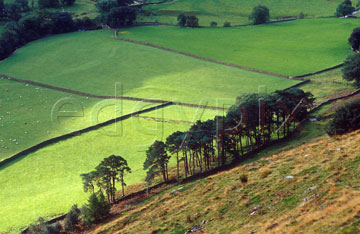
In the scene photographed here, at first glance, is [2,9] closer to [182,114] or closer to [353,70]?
[182,114]

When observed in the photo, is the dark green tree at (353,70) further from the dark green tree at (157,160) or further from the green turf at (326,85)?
the dark green tree at (157,160)

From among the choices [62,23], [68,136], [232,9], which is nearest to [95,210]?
[68,136]

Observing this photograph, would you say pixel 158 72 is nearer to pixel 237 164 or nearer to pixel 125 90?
pixel 125 90

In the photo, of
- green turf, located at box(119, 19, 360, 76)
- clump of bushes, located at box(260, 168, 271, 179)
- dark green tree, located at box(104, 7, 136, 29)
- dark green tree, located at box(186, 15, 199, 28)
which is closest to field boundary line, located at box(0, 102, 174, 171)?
green turf, located at box(119, 19, 360, 76)

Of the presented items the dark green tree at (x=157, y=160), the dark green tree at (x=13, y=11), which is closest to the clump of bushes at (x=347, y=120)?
the dark green tree at (x=157, y=160)

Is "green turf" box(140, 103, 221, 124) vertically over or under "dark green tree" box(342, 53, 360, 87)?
under

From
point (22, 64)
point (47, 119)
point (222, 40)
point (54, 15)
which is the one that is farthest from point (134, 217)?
point (54, 15)

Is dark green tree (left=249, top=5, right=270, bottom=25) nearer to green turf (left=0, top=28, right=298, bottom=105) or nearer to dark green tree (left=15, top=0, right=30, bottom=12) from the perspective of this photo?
green turf (left=0, top=28, right=298, bottom=105)
